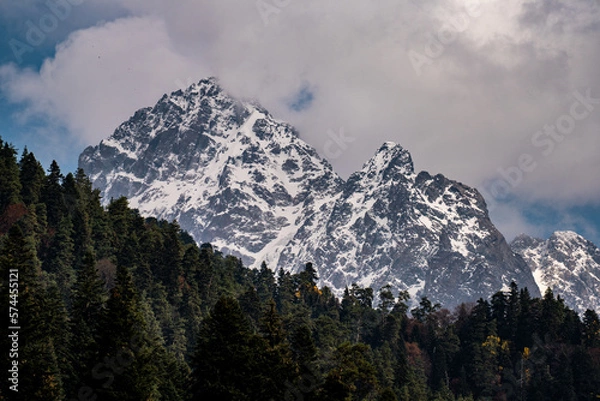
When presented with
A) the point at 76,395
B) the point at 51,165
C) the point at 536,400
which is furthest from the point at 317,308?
the point at 76,395

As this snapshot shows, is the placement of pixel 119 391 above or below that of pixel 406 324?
below

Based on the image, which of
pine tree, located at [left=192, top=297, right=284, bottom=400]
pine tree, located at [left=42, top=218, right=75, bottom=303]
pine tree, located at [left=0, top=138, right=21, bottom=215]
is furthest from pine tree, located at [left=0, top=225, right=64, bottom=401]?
pine tree, located at [left=0, top=138, right=21, bottom=215]

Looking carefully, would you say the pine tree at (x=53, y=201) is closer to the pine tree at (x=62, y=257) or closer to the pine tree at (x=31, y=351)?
the pine tree at (x=62, y=257)

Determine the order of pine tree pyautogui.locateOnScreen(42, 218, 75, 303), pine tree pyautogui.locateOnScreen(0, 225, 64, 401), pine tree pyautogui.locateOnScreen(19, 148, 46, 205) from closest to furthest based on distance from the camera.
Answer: pine tree pyautogui.locateOnScreen(0, 225, 64, 401) < pine tree pyautogui.locateOnScreen(42, 218, 75, 303) < pine tree pyautogui.locateOnScreen(19, 148, 46, 205)

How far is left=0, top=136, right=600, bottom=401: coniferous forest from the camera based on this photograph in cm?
5462

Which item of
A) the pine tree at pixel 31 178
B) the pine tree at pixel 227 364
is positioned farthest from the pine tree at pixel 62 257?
the pine tree at pixel 227 364

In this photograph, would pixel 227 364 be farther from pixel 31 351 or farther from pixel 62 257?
pixel 62 257

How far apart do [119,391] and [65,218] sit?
247ft

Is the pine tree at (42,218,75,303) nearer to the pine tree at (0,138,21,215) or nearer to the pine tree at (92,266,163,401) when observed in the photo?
the pine tree at (0,138,21,215)

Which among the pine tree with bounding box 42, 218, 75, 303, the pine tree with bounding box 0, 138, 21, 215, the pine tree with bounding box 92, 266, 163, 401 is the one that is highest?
the pine tree with bounding box 0, 138, 21, 215

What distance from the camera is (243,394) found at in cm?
5362

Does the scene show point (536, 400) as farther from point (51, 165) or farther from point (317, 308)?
point (51, 165)

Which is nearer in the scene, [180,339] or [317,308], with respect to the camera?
[180,339]

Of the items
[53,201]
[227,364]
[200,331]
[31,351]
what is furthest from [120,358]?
[53,201]
